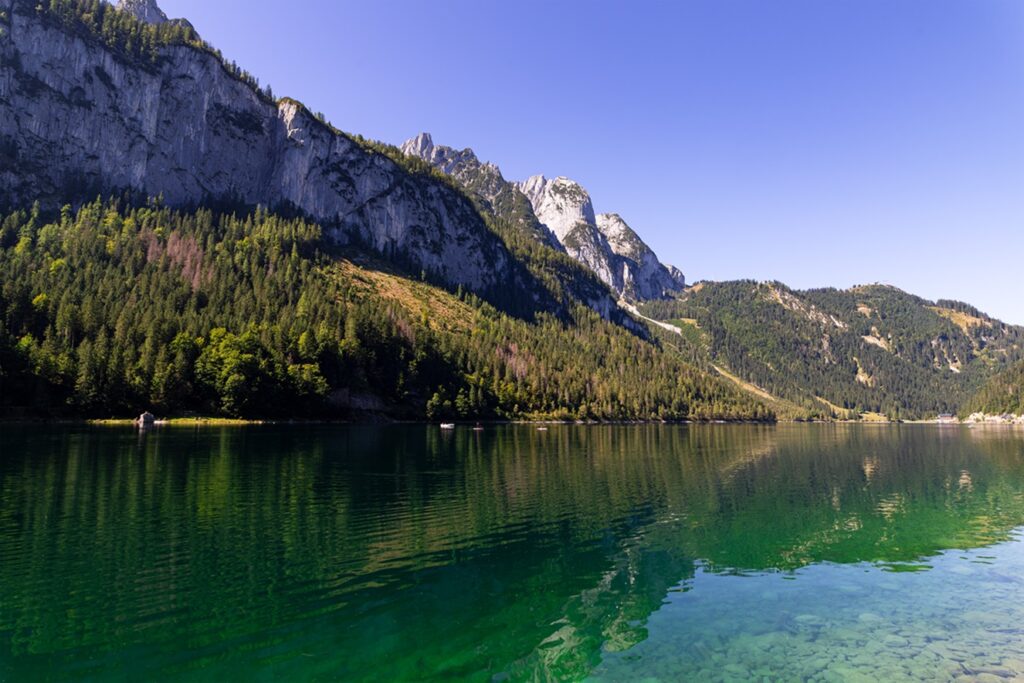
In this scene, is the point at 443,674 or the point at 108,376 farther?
the point at 108,376

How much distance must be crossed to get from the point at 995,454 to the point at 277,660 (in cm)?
13909

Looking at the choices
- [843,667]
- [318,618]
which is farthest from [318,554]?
[843,667]

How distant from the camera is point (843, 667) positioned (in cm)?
2088

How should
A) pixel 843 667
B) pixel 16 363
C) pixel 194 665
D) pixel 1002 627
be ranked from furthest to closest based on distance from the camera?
pixel 16 363 → pixel 1002 627 → pixel 843 667 → pixel 194 665

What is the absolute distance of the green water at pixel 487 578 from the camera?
805 inches

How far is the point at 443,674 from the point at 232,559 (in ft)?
55.1

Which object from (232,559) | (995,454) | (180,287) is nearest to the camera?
(232,559)

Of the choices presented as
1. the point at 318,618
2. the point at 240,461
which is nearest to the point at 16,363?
the point at 240,461

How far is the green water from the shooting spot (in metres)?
20.4

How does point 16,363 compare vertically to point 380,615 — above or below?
above

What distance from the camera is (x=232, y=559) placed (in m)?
30.2

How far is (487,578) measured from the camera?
29719mm

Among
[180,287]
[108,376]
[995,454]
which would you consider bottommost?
[995,454]

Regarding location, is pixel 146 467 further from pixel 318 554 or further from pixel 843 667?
pixel 843 667
